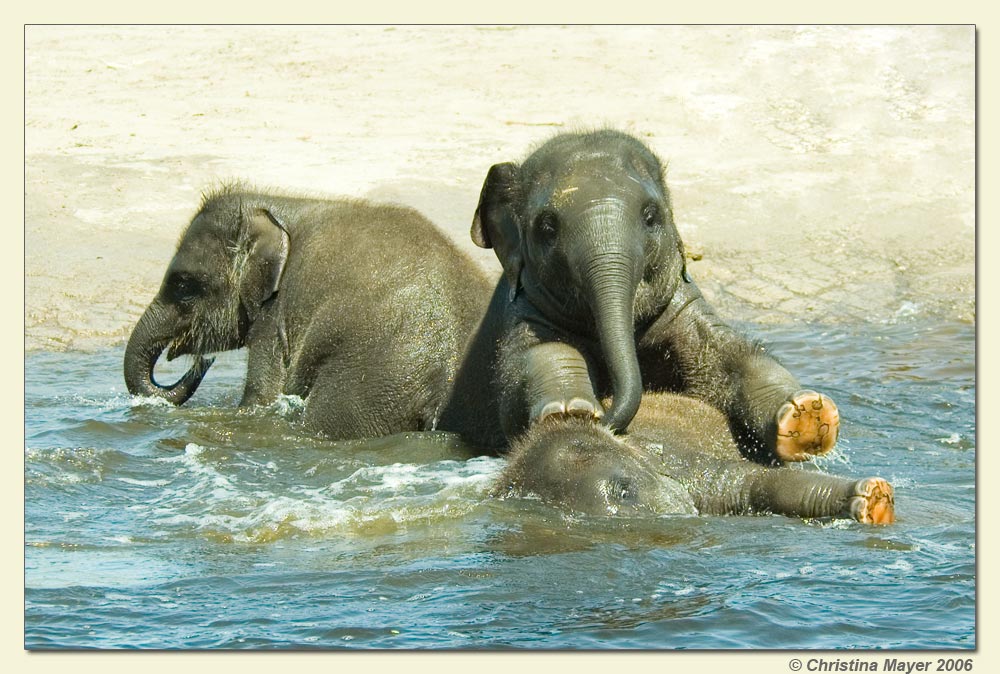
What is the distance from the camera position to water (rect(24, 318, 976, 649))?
555 cm

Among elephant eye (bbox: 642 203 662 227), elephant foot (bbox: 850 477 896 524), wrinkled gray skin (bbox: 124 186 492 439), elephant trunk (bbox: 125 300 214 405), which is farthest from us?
elephant trunk (bbox: 125 300 214 405)

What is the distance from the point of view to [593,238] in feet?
23.6

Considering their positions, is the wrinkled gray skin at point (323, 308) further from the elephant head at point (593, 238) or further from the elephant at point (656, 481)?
the elephant at point (656, 481)

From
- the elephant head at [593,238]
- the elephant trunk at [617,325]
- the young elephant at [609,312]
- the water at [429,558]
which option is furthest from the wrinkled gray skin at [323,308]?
the elephant trunk at [617,325]

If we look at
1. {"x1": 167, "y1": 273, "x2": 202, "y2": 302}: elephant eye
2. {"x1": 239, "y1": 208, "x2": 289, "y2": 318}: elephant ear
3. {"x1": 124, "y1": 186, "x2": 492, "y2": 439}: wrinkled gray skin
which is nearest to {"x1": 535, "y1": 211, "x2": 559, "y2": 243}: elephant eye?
{"x1": 124, "y1": 186, "x2": 492, "y2": 439}: wrinkled gray skin

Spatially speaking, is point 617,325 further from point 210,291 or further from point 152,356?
point 152,356

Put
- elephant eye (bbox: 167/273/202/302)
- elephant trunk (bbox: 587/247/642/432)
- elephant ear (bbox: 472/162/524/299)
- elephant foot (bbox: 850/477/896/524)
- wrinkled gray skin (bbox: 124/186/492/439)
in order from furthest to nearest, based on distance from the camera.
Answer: elephant eye (bbox: 167/273/202/302) < wrinkled gray skin (bbox: 124/186/492/439) < elephant ear (bbox: 472/162/524/299) < elephant trunk (bbox: 587/247/642/432) < elephant foot (bbox: 850/477/896/524)

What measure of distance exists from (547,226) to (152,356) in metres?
3.67

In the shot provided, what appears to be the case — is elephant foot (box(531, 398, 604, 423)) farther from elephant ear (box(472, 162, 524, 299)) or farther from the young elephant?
elephant ear (box(472, 162, 524, 299))

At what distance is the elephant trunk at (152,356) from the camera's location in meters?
10.1

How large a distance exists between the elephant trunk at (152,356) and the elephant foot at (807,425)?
4.35 metres

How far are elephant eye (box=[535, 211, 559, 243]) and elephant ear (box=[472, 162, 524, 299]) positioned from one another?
12.3 inches

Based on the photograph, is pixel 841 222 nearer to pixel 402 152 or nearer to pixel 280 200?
pixel 402 152

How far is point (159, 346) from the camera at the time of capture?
1020cm
